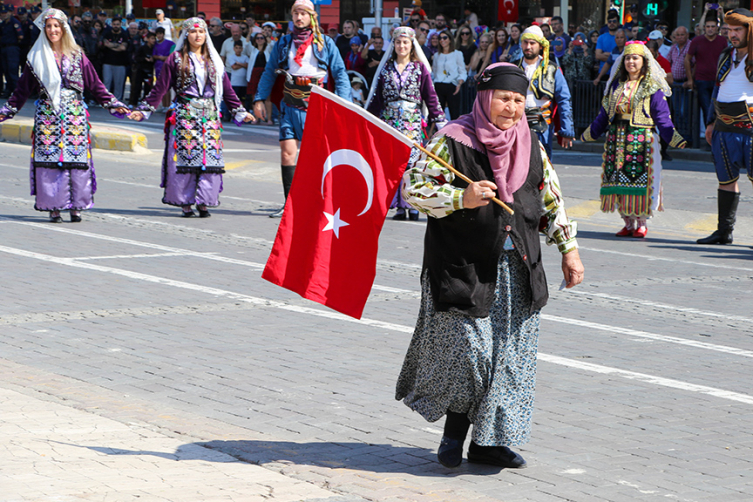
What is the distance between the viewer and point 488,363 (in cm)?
482

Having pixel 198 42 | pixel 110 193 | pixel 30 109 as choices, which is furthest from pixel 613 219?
pixel 30 109

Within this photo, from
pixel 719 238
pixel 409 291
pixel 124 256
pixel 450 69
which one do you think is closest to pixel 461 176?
pixel 409 291

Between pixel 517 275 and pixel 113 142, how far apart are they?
15.7 metres

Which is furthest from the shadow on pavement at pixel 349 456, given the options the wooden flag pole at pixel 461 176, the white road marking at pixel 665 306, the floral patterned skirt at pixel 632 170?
the floral patterned skirt at pixel 632 170

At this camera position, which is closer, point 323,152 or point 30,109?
point 323,152

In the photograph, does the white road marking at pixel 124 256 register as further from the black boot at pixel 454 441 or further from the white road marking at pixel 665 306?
the black boot at pixel 454 441

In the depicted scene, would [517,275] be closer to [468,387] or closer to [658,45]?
[468,387]

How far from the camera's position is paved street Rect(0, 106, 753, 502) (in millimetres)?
4742

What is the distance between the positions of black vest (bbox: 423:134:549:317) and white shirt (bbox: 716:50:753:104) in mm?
7304

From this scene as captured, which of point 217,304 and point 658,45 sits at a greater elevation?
point 658,45

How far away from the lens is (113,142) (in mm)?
19750

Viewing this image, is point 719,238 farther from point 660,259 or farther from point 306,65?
point 306,65

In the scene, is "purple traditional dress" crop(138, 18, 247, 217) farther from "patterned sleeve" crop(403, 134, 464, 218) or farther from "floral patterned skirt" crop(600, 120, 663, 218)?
"patterned sleeve" crop(403, 134, 464, 218)

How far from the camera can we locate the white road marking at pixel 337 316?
6.29 meters
